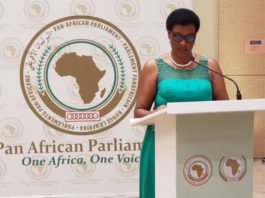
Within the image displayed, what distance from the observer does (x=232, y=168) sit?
1535mm

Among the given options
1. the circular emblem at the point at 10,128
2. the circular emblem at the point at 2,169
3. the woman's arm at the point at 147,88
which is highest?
the woman's arm at the point at 147,88

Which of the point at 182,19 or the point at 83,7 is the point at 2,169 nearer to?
the point at 83,7

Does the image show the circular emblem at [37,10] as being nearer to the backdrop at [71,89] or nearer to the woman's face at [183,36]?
the backdrop at [71,89]

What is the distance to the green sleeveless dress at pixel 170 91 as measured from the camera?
1.97m

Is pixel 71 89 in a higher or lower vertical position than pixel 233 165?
higher

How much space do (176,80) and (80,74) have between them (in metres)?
1.16

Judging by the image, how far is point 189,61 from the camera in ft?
6.78

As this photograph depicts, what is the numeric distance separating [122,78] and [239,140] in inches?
63.4

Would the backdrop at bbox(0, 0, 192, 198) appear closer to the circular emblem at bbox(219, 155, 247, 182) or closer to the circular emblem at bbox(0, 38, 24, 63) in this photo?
the circular emblem at bbox(0, 38, 24, 63)

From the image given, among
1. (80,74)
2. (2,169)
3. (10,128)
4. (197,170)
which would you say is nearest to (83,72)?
(80,74)

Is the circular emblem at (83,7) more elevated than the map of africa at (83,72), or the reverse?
the circular emblem at (83,7)

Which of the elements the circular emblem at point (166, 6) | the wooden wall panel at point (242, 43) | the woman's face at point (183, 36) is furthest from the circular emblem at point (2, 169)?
the wooden wall panel at point (242, 43)

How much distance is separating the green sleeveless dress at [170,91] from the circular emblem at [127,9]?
104 cm

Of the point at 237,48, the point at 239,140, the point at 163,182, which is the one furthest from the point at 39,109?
the point at 237,48
